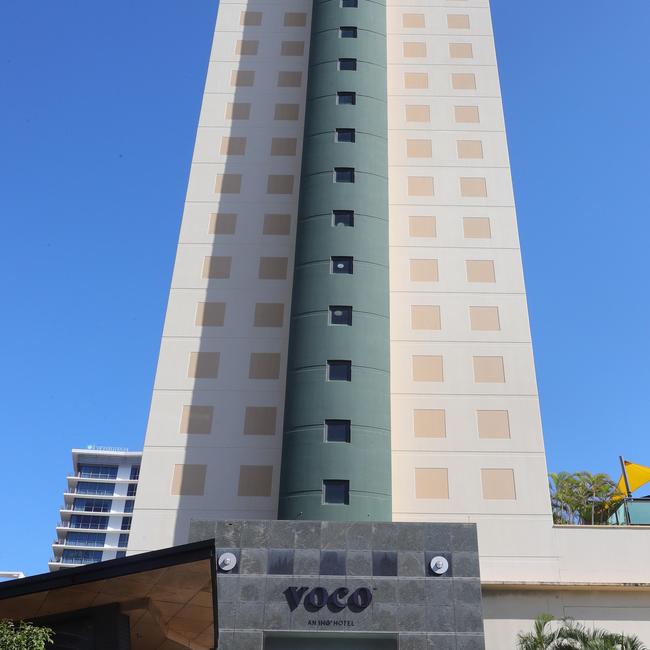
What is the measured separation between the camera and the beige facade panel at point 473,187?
41625mm

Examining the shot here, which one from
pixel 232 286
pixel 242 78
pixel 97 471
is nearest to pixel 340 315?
pixel 232 286

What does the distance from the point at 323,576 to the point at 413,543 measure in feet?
11.9

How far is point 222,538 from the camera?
29.1 metres

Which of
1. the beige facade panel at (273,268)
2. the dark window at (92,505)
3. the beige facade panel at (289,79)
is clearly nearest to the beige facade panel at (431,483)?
the beige facade panel at (273,268)

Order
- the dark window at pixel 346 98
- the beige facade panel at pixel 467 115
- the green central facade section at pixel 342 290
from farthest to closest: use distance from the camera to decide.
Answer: the beige facade panel at pixel 467 115 < the dark window at pixel 346 98 < the green central facade section at pixel 342 290

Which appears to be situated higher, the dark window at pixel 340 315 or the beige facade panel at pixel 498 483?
the dark window at pixel 340 315

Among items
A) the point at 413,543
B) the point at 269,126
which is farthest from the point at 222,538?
the point at 269,126

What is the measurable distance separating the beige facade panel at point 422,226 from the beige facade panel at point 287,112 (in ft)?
32.6

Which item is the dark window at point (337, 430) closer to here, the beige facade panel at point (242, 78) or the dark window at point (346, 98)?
the dark window at point (346, 98)

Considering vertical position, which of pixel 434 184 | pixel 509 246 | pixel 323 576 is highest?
pixel 434 184

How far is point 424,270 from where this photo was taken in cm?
3938

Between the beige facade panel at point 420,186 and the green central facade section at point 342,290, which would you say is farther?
the beige facade panel at point 420,186

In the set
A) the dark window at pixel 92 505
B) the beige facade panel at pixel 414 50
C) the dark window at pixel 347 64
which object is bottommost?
the dark window at pixel 347 64

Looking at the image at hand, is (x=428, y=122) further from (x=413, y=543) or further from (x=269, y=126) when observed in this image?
(x=413, y=543)
